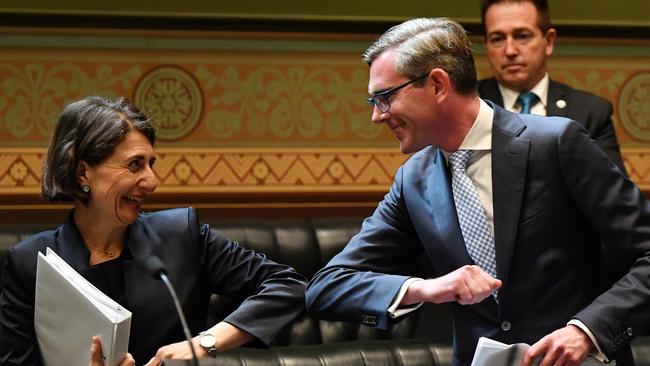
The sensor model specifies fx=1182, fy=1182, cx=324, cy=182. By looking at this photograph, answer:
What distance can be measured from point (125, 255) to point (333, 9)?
2217mm

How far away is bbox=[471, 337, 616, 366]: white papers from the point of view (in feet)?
7.42

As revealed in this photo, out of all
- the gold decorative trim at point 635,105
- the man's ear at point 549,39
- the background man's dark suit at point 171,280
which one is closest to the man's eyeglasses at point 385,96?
the background man's dark suit at point 171,280

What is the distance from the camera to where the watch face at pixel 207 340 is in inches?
104

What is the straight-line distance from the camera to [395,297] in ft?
8.32

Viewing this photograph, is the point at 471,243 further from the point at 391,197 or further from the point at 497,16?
the point at 497,16

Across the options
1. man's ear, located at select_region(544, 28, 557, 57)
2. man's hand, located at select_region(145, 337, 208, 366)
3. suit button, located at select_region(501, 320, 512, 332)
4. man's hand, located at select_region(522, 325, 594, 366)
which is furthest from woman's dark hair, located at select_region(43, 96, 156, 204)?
man's ear, located at select_region(544, 28, 557, 57)

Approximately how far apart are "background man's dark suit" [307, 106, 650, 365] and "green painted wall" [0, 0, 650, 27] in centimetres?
223

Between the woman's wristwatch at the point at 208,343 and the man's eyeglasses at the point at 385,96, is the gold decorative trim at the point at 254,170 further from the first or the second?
the man's eyeglasses at the point at 385,96

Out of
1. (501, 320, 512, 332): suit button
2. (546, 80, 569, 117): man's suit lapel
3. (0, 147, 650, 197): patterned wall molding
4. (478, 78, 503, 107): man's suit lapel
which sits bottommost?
(0, 147, 650, 197): patterned wall molding

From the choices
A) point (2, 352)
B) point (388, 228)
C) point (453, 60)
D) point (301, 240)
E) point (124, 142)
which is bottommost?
point (301, 240)

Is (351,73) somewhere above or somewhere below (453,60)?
below

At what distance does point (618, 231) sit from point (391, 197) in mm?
588

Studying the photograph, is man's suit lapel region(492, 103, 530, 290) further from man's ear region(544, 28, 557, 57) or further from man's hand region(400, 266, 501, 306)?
man's ear region(544, 28, 557, 57)

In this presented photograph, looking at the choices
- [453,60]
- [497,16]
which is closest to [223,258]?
[453,60]
